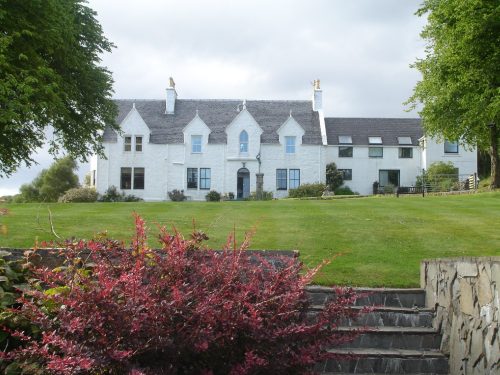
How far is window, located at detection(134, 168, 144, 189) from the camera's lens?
4806cm

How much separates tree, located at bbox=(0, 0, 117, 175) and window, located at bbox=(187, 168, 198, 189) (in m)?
17.0

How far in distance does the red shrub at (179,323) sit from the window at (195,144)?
4395cm

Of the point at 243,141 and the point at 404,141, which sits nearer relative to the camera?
the point at 243,141

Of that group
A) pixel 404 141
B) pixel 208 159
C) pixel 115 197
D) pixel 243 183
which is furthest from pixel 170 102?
pixel 404 141

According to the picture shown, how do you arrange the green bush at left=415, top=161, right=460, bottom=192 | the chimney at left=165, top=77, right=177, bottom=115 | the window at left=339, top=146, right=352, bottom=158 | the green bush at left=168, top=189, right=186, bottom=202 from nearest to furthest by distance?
the green bush at left=415, top=161, right=460, bottom=192 < the green bush at left=168, top=189, right=186, bottom=202 < the chimney at left=165, top=77, right=177, bottom=115 < the window at left=339, top=146, right=352, bottom=158

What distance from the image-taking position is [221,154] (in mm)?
48312

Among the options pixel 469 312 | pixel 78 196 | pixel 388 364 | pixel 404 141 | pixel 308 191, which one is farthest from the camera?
pixel 404 141

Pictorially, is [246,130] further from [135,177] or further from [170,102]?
[135,177]

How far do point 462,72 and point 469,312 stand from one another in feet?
82.3

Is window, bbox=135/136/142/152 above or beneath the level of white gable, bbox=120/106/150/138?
beneath

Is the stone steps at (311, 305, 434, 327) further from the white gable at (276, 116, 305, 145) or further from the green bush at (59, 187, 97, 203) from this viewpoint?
the white gable at (276, 116, 305, 145)

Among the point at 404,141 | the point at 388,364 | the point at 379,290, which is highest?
the point at 404,141

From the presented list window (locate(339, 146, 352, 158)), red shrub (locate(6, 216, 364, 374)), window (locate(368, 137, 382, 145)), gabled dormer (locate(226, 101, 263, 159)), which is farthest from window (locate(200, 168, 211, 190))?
red shrub (locate(6, 216, 364, 374))

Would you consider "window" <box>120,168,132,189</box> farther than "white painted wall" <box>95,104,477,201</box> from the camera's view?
Yes
